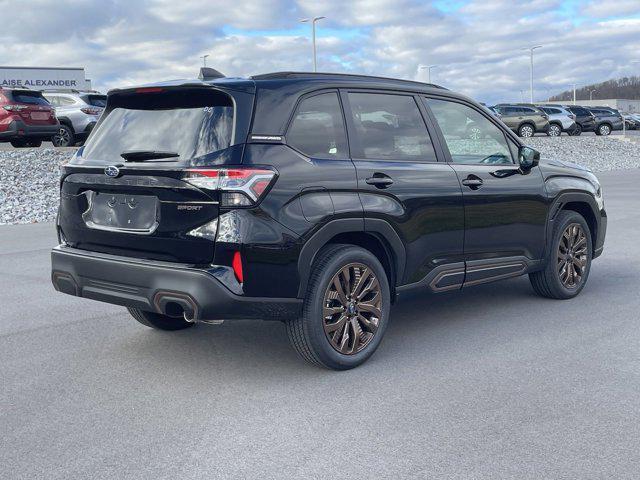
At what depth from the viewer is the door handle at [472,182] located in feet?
18.7

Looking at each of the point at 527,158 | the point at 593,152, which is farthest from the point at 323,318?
the point at 593,152

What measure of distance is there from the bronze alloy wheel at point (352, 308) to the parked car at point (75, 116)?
64.6ft

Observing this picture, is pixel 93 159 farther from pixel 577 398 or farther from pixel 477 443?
pixel 577 398

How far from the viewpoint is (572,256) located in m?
6.91

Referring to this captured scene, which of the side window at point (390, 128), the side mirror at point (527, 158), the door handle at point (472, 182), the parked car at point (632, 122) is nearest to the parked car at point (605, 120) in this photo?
the parked car at point (632, 122)

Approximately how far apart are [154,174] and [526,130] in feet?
123

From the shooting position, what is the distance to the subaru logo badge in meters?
4.70

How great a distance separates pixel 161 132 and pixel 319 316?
56.8 inches

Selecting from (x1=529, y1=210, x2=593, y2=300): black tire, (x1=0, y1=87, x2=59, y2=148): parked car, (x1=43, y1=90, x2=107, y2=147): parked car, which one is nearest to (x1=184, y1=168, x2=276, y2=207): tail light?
(x1=529, y1=210, x2=593, y2=300): black tire

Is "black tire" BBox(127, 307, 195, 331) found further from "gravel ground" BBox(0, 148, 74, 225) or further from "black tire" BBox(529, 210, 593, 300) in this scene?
"gravel ground" BBox(0, 148, 74, 225)

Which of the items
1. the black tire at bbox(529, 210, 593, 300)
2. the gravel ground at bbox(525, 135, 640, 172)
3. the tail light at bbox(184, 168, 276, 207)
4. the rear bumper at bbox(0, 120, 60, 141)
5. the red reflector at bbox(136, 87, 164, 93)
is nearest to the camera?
the tail light at bbox(184, 168, 276, 207)

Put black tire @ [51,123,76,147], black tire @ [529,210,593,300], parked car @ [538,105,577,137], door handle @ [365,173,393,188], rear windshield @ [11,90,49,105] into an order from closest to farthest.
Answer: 1. door handle @ [365,173,393,188]
2. black tire @ [529,210,593,300]
3. rear windshield @ [11,90,49,105]
4. black tire @ [51,123,76,147]
5. parked car @ [538,105,577,137]

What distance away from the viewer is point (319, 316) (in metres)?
4.68

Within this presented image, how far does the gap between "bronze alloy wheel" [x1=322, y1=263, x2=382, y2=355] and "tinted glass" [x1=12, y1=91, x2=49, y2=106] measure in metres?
18.4
